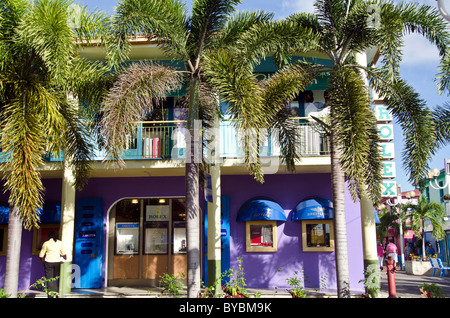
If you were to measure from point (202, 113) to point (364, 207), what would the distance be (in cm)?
504

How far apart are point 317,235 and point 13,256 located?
8859mm

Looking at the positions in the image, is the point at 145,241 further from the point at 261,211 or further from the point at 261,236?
the point at 261,211

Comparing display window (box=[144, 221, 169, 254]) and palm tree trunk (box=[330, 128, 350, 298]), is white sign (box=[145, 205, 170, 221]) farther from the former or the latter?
palm tree trunk (box=[330, 128, 350, 298])

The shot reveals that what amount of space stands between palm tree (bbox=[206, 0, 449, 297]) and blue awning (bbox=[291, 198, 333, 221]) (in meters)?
3.89

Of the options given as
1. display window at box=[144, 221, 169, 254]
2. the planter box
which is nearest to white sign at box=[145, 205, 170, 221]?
display window at box=[144, 221, 169, 254]

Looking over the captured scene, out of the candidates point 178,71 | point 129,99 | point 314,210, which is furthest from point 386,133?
point 129,99

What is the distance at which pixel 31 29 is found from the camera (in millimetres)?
8383

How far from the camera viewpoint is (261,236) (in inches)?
568

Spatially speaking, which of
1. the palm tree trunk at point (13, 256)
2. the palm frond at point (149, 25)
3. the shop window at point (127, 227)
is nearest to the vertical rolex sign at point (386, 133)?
the palm frond at point (149, 25)

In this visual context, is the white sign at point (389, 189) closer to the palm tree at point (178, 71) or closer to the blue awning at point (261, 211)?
the blue awning at point (261, 211)

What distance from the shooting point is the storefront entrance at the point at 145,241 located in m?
14.8

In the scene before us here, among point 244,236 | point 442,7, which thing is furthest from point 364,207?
point 442,7

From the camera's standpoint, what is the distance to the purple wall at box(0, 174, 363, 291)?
1400cm

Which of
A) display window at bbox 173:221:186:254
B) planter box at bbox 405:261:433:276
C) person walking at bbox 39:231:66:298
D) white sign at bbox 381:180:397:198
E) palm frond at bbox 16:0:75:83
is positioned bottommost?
planter box at bbox 405:261:433:276
